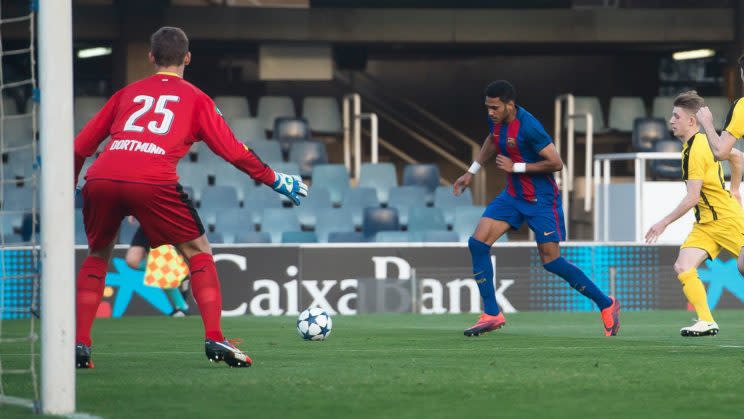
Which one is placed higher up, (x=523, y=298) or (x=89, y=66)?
(x=89, y=66)

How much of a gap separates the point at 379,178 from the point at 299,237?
2.78 metres

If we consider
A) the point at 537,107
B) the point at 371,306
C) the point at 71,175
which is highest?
the point at 537,107

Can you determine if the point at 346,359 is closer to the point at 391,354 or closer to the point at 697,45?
the point at 391,354

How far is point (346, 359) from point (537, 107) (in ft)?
60.5

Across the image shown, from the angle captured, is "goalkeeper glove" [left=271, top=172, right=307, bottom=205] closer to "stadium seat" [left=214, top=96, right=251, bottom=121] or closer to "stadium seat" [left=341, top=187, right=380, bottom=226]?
"stadium seat" [left=341, top=187, right=380, bottom=226]

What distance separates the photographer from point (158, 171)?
639 cm

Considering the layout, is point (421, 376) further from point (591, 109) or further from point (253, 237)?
point (591, 109)

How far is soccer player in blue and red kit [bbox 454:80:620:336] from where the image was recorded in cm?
917

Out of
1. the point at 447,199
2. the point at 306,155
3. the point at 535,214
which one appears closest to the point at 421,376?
the point at 535,214

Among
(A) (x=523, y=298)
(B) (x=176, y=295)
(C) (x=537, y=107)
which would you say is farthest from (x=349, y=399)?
(C) (x=537, y=107)

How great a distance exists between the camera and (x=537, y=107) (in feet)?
82.6

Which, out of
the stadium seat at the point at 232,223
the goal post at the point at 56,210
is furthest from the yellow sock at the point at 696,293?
the stadium seat at the point at 232,223

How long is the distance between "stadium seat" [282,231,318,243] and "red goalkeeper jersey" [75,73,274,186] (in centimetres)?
971

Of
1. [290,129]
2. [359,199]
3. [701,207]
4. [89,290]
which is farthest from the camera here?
[290,129]
